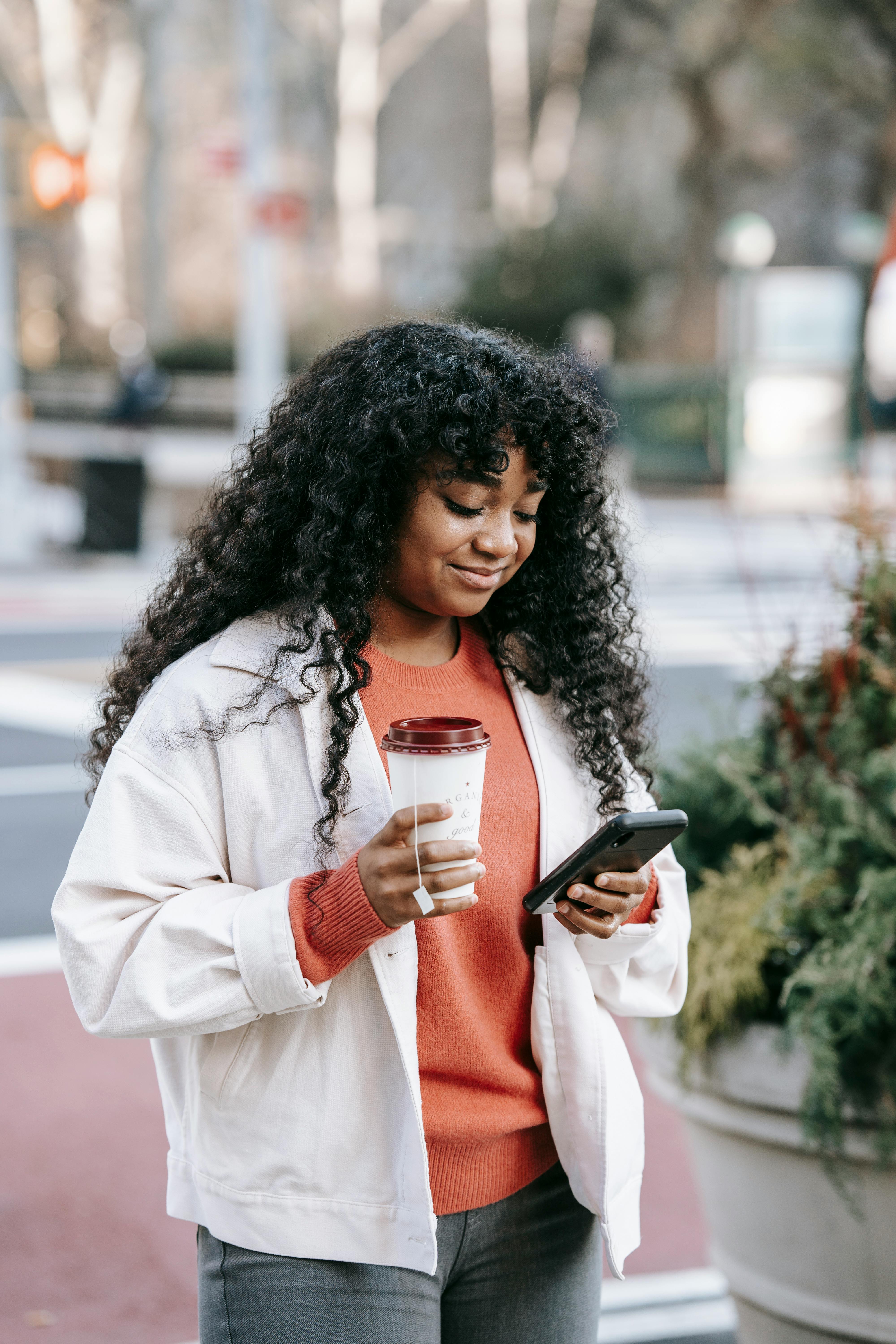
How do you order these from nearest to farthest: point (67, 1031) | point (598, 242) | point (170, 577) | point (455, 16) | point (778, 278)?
point (170, 577)
point (67, 1031)
point (778, 278)
point (598, 242)
point (455, 16)

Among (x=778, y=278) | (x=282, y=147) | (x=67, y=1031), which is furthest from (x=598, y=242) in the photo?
(x=67, y=1031)

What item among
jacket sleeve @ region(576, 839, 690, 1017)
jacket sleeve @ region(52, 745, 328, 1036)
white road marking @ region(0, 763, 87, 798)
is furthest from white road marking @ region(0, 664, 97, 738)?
jacket sleeve @ region(52, 745, 328, 1036)

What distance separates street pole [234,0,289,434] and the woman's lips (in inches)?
541

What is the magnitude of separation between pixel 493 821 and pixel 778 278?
21.3 m

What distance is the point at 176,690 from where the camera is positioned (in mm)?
1869

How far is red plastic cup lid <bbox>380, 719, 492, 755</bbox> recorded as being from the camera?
5.42 ft

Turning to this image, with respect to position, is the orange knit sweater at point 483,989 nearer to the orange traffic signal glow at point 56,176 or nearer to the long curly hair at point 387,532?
the long curly hair at point 387,532

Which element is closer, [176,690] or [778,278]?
[176,690]

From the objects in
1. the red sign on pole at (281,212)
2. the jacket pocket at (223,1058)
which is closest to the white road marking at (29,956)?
the jacket pocket at (223,1058)

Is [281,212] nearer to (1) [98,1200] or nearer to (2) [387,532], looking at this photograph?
(1) [98,1200]

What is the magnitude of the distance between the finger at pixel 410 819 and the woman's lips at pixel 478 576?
0.36 meters

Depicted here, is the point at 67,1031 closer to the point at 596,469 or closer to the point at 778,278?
the point at 596,469

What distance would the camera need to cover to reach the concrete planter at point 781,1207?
2652 millimetres

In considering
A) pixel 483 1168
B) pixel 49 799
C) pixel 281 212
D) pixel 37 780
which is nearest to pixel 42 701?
pixel 37 780
